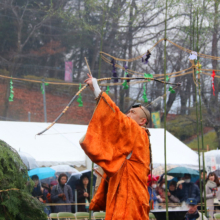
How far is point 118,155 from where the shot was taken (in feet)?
8.76

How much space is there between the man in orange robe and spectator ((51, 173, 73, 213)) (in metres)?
4.33

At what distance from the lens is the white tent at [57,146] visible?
7889 millimetres

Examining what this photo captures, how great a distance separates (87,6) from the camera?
1722 cm

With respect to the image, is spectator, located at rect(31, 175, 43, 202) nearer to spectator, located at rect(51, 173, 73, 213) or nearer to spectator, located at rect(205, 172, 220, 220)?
spectator, located at rect(51, 173, 73, 213)

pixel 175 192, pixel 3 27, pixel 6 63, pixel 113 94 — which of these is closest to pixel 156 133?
pixel 175 192

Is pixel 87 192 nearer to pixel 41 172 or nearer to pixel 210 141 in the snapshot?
pixel 41 172

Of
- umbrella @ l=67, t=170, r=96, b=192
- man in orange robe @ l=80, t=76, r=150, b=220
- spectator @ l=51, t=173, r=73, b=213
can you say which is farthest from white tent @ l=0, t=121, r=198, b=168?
man in orange robe @ l=80, t=76, r=150, b=220

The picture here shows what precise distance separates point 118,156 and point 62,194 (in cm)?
457

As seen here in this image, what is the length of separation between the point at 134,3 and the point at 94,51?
3104 mm

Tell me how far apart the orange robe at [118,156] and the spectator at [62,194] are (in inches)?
172

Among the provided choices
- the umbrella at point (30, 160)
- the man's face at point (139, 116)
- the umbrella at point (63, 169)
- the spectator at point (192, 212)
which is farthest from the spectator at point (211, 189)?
the man's face at point (139, 116)

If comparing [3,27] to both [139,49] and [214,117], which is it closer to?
[139,49]

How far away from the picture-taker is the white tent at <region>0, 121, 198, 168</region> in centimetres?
789

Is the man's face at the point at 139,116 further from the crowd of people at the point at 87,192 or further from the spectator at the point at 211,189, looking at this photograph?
the spectator at the point at 211,189
